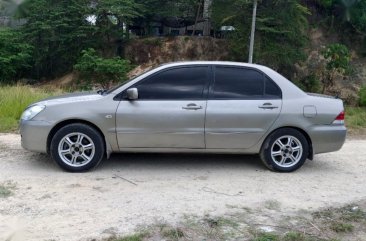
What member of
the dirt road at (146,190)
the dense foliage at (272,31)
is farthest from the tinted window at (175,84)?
the dense foliage at (272,31)

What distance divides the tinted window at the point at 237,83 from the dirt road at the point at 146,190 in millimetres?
1054

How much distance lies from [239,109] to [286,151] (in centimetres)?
90

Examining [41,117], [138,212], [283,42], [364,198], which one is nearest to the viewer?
[138,212]

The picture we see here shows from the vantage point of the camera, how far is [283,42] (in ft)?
53.9

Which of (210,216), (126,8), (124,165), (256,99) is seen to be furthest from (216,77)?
(126,8)

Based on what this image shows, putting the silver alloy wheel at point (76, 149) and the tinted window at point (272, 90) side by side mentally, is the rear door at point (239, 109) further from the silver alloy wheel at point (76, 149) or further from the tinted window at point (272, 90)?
the silver alloy wheel at point (76, 149)

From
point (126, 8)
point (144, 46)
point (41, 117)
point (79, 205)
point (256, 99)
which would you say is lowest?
point (79, 205)

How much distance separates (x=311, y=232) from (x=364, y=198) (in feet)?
4.67

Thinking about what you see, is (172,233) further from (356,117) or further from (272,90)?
(356,117)

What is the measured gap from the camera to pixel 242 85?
21.0 feet

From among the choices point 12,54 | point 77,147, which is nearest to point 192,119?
point 77,147

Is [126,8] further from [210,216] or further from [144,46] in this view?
[210,216]

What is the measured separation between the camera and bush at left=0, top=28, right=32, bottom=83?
19844 mm

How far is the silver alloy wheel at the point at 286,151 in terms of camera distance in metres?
6.39
